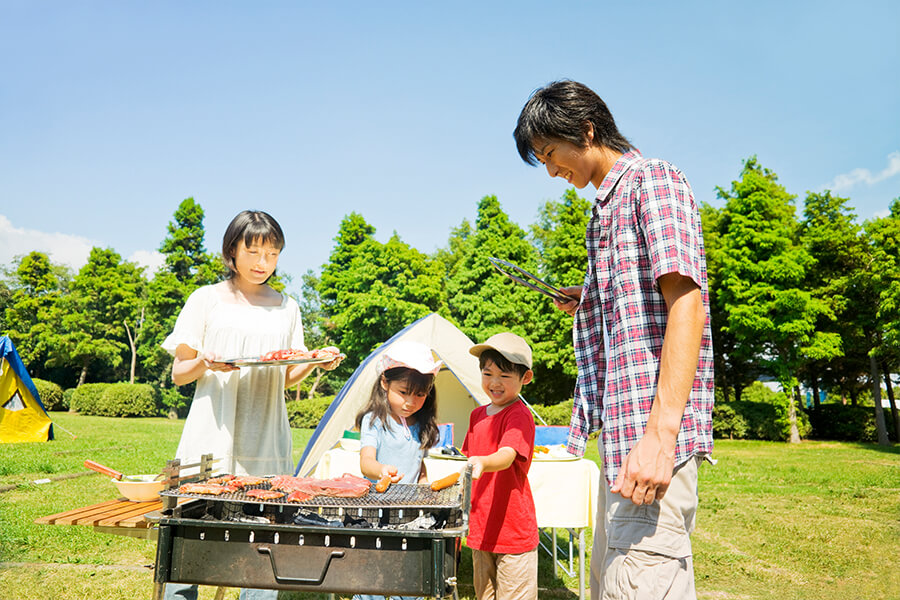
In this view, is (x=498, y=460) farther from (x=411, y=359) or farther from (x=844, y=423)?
(x=844, y=423)

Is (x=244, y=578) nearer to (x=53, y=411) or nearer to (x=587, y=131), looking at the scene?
(x=587, y=131)

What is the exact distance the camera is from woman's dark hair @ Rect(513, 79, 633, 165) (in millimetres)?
1721

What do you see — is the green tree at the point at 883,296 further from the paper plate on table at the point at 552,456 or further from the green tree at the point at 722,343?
the paper plate on table at the point at 552,456

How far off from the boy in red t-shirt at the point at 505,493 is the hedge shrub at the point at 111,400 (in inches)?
1008

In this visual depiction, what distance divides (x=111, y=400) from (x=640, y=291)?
2708 cm

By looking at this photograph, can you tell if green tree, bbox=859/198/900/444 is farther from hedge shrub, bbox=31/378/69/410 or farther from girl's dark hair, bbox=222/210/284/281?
hedge shrub, bbox=31/378/69/410

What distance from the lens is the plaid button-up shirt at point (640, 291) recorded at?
149cm

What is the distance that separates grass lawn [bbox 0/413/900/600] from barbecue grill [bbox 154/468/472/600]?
727 millimetres

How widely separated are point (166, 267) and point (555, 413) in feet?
68.0

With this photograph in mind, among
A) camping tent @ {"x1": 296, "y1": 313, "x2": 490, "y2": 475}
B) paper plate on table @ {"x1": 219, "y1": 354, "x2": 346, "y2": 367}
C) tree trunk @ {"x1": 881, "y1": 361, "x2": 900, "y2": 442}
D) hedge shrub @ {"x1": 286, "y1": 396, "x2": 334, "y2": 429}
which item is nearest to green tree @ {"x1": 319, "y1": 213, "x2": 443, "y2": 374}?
hedge shrub @ {"x1": 286, "y1": 396, "x2": 334, "y2": 429}

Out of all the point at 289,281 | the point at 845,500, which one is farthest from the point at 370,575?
the point at 289,281

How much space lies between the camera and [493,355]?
3.02 meters

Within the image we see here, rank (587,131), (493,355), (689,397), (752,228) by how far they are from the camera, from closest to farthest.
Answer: (689,397), (587,131), (493,355), (752,228)

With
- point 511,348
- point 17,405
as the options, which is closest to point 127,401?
point 17,405
